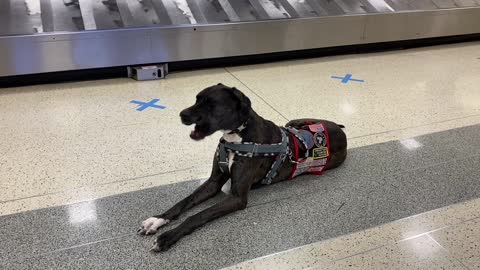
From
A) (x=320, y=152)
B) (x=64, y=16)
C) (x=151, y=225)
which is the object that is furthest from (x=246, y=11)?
(x=151, y=225)

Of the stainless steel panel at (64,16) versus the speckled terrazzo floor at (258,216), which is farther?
the stainless steel panel at (64,16)

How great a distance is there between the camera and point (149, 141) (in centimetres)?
260

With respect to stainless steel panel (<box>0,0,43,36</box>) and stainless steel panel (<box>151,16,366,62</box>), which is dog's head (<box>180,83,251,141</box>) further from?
stainless steel panel (<box>0,0,43,36</box>)

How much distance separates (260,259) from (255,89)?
212cm

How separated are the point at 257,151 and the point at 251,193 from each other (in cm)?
32

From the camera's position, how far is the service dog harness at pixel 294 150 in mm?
1866

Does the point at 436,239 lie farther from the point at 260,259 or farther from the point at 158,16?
the point at 158,16

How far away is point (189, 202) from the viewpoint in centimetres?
193

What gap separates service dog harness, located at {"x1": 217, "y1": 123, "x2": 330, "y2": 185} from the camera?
1866mm

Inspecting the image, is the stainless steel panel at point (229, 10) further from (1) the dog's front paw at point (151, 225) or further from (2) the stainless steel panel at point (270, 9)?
(1) the dog's front paw at point (151, 225)

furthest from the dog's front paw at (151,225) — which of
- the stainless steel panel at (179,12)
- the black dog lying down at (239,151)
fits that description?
the stainless steel panel at (179,12)

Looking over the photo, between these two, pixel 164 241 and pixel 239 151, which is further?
pixel 239 151

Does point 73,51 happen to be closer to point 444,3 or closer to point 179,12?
point 179,12

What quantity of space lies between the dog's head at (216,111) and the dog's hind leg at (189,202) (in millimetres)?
269
